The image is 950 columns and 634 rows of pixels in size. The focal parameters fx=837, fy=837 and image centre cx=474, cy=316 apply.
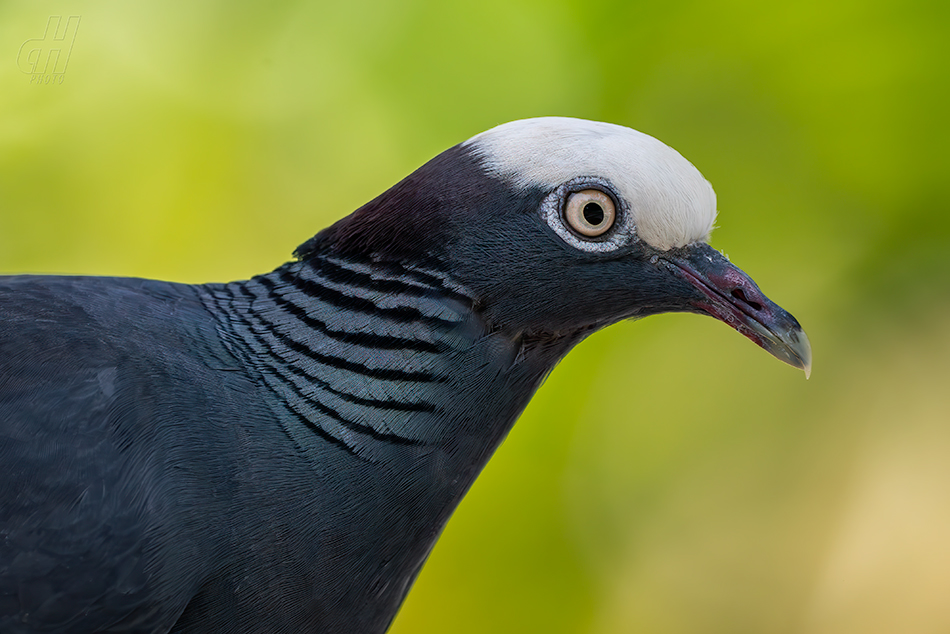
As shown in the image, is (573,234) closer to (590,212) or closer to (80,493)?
(590,212)

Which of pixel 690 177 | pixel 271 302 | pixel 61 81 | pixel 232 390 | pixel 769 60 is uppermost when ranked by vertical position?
pixel 61 81

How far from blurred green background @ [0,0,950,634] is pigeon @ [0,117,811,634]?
2.64 m

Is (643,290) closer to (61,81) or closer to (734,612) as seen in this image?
(734,612)

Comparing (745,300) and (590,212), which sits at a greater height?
(590,212)

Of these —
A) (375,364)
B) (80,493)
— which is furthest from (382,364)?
(80,493)

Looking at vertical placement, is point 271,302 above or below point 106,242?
below

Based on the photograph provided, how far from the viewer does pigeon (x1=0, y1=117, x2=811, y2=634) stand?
1757 mm

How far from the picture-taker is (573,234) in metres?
1.88

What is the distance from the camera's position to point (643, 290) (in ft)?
6.26

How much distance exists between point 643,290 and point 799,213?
3.16m

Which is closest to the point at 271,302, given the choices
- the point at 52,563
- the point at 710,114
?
the point at 52,563

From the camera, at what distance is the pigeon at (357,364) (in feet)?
5.76

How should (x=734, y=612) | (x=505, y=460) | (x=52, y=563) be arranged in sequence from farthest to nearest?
(x=734, y=612)
(x=505, y=460)
(x=52, y=563)

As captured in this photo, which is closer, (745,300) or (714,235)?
(745,300)
